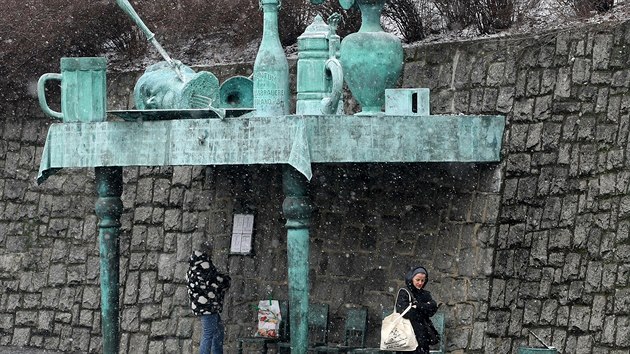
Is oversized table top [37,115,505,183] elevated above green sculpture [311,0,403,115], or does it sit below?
below

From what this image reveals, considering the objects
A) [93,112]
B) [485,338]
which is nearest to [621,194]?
[485,338]

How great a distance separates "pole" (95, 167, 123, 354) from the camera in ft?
48.8

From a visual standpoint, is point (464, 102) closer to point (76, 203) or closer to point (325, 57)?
point (325, 57)

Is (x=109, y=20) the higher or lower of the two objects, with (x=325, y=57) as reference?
higher

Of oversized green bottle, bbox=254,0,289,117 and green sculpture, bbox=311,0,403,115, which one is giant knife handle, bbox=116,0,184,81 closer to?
oversized green bottle, bbox=254,0,289,117

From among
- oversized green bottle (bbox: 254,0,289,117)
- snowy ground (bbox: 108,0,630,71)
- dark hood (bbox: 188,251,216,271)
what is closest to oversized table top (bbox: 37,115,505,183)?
oversized green bottle (bbox: 254,0,289,117)

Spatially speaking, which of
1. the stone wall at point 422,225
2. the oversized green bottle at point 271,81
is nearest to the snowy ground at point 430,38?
the stone wall at point 422,225

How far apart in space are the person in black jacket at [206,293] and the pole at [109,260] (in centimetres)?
84

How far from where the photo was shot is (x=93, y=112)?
576 inches

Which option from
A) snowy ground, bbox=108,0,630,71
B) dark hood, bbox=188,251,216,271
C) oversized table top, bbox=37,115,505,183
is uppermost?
snowy ground, bbox=108,0,630,71

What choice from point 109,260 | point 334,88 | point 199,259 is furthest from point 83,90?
point 334,88

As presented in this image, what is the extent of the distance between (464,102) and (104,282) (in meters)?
3.64

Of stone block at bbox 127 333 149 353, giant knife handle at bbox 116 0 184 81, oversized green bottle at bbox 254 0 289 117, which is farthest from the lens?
stone block at bbox 127 333 149 353

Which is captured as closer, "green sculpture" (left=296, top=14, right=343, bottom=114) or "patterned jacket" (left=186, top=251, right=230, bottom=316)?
"green sculpture" (left=296, top=14, right=343, bottom=114)
